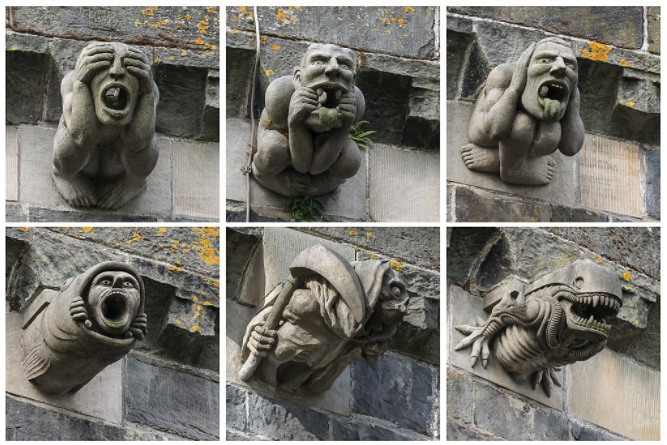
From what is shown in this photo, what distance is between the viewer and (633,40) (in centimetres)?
902

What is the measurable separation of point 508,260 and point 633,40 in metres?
1.28

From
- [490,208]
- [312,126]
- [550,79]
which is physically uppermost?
[550,79]

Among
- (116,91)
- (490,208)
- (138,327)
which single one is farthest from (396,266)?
(116,91)

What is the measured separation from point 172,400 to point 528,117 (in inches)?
72.1

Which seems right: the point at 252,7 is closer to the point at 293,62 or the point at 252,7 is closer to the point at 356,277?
the point at 293,62

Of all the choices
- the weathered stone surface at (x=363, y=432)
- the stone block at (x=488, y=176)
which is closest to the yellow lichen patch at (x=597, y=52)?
the stone block at (x=488, y=176)

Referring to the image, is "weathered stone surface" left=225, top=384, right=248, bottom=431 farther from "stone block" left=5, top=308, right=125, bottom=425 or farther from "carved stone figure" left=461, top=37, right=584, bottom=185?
"carved stone figure" left=461, top=37, right=584, bottom=185

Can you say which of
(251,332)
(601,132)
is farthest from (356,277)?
(601,132)

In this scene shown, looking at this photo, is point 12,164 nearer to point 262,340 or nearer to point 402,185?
point 262,340

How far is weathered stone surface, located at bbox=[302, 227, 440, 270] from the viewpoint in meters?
8.32

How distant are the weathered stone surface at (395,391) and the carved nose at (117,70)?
161cm

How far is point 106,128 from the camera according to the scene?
25.4 ft

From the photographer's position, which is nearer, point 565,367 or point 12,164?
point 12,164

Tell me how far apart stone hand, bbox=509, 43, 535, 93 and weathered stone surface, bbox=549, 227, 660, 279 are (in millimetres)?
655
